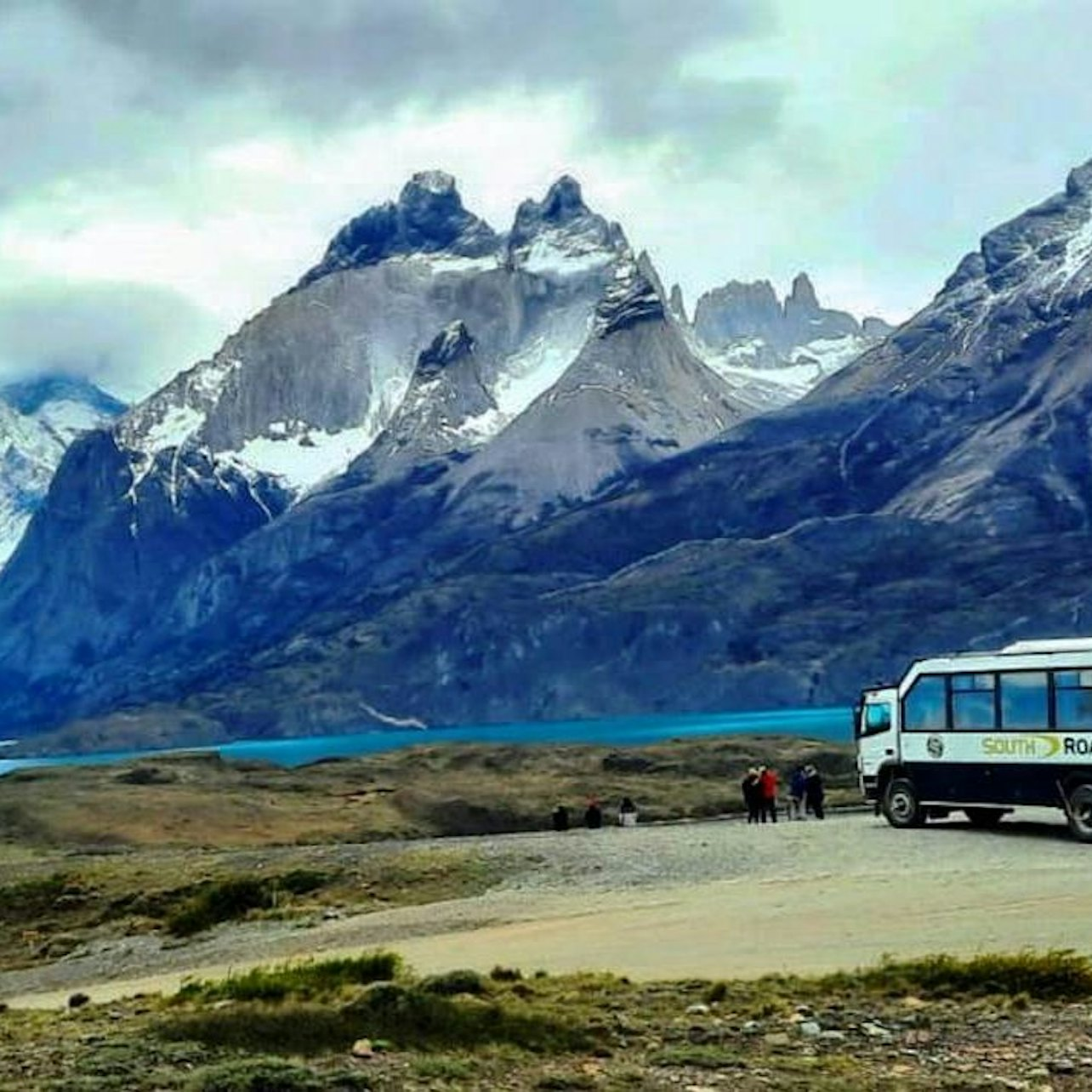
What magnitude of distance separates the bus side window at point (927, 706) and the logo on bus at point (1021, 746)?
159cm

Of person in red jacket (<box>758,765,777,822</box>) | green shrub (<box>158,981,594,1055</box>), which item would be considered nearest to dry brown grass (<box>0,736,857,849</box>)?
person in red jacket (<box>758,765,777,822</box>)

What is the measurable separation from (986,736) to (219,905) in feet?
57.1

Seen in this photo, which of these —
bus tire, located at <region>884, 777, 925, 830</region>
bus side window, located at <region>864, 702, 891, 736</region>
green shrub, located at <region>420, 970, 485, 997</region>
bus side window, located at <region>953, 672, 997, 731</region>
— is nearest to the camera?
green shrub, located at <region>420, 970, 485, 997</region>

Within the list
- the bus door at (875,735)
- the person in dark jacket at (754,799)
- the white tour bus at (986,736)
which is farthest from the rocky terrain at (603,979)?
the person in dark jacket at (754,799)

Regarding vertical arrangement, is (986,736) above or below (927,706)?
below

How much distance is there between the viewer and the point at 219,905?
41375 mm

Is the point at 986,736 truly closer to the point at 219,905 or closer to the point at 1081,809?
the point at 1081,809

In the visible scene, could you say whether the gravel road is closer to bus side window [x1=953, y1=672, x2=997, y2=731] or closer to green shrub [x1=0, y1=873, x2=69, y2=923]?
bus side window [x1=953, y1=672, x2=997, y2=731]

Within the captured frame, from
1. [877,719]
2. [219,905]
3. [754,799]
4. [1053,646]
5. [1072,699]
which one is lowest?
[219,905]

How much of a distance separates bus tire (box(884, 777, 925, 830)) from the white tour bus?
21 millimetres

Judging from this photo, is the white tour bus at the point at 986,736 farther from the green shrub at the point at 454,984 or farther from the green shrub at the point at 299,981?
the green shrub at the point at 454,984

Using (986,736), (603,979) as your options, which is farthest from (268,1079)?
(986,736)

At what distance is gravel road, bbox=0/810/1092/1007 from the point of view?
26156mm

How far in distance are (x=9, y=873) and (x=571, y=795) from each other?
4599 centimetres
